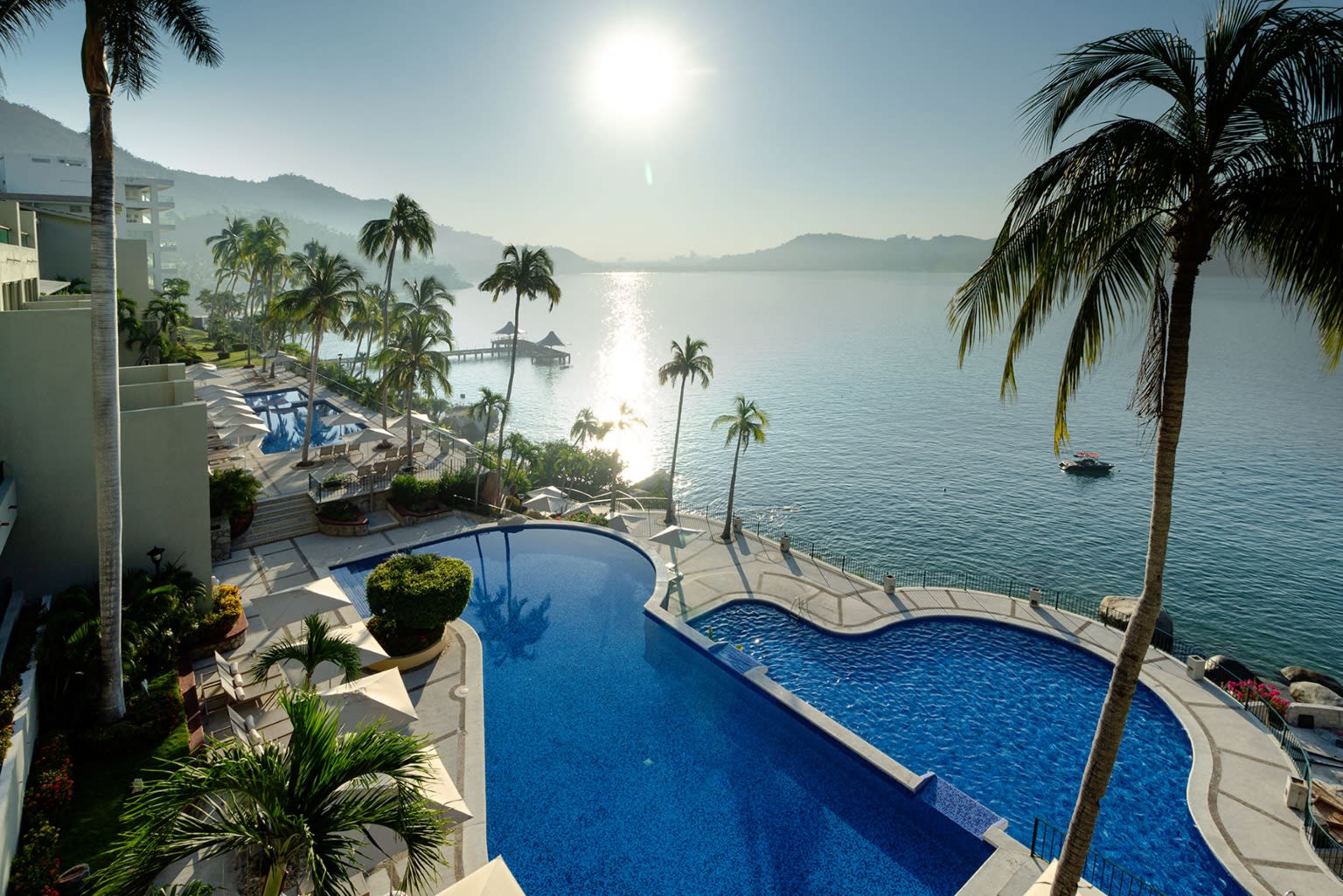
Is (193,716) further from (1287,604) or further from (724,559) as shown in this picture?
(1287,604)

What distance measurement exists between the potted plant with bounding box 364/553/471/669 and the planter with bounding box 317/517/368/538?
7.54 m

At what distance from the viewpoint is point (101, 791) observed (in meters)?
10.9

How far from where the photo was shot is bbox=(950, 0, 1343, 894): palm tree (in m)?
5.87

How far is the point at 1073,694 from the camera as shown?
17359 mm

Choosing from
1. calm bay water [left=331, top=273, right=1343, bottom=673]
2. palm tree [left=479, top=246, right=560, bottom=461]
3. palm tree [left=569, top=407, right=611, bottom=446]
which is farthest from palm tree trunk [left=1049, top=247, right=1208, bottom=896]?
palm tree [left=569, top=407, right=611, bottom=446]

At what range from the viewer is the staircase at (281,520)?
23047 mm

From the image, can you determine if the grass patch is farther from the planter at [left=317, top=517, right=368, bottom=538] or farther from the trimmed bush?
the planter at [left=317, top=517, right=368, bottom=538]

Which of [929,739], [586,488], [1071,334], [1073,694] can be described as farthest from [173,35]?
[586,488]

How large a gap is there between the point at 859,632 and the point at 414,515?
16.9 m

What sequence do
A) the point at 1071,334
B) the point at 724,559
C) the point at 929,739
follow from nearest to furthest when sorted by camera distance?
the point at 1071,334
the point at 929,739
the point at 724,559

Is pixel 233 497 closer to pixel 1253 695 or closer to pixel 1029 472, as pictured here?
pixel 1253 695

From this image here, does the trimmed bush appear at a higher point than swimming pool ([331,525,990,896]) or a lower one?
higher

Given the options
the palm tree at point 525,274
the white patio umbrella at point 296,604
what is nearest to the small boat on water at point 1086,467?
the palm tree at point 525,274

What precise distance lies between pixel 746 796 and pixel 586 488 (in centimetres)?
3108
